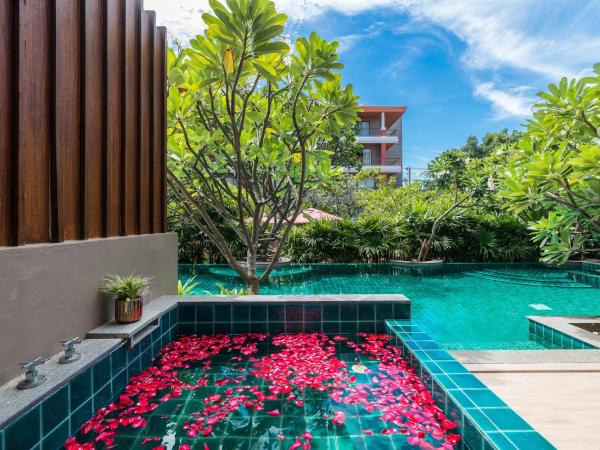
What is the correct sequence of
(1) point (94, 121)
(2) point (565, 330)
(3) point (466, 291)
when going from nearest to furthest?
(1) point (94, 121) < (2) point (565, 330) < (3) point (466, 291)

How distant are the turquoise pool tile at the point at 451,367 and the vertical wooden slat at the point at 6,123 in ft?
10.2

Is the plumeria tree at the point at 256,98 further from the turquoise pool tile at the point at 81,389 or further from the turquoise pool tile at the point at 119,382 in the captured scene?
the turquoise pool tile at the point at 81,389

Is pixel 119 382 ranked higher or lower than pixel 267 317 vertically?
lower

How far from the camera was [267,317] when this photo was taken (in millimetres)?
4148

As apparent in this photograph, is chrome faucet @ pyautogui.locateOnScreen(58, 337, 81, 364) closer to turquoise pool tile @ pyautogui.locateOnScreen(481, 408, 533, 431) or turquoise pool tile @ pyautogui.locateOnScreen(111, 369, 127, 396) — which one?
turquoise pool tile @ pyautogui.locateOnScreen(111, 369, 127, 396)

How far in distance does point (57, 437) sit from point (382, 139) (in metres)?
31.0

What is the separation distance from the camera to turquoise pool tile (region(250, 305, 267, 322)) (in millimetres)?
4150

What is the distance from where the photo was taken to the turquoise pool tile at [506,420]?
191 cm

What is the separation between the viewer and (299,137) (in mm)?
4070

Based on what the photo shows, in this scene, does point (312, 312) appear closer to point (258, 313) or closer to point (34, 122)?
point (258, 313)

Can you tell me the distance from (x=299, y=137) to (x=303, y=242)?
320 inches

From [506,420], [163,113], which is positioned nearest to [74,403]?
[506,420]

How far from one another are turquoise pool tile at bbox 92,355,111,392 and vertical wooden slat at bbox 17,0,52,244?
3.14ft

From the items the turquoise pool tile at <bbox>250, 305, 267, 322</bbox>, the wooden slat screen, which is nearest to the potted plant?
the wooden slat screen
